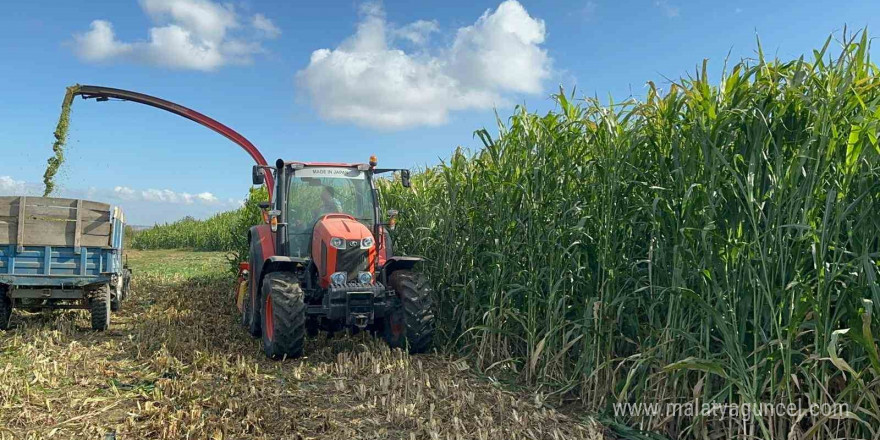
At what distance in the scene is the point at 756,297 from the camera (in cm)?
342

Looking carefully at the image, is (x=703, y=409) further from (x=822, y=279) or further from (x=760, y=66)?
(x=760, y=66)

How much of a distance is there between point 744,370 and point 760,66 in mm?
1907

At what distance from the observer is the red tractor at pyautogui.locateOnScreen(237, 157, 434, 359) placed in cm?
583

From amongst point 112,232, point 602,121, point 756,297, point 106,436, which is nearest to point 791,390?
point 756,297

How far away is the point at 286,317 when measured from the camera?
5680 mm

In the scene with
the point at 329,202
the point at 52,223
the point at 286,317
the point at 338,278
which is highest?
the point at 329,202

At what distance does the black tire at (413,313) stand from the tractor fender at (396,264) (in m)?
0.15

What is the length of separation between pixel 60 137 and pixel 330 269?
7510 millimetres

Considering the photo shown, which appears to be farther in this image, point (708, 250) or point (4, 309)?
point (4, 309)

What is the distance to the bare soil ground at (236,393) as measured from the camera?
407cm

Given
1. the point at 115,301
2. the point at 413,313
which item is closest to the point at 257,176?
the point at 413,313

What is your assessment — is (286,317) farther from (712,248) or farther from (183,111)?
(183,111)

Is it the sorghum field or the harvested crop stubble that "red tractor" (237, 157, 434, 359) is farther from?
the harvested crop stubble

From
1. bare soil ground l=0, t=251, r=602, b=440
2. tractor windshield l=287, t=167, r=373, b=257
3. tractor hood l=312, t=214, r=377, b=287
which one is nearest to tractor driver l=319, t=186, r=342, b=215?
tractor windshield l=287, t=167, r=373, b=257
